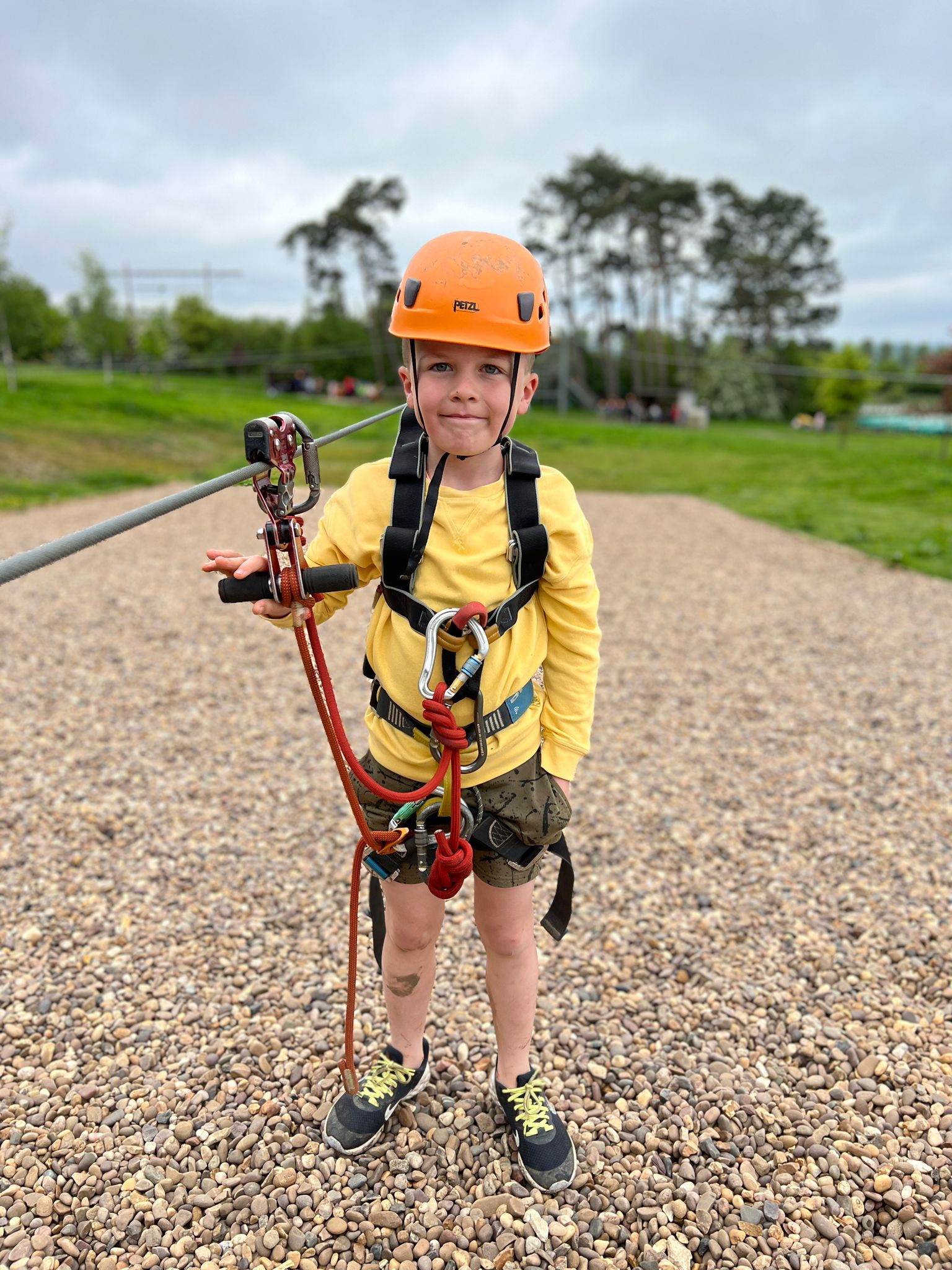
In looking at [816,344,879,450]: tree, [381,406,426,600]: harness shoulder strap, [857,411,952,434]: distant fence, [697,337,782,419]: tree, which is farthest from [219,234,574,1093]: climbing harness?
[697,337,782,419]: tree

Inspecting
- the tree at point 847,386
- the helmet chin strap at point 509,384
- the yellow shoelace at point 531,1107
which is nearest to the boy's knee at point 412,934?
the yellow shoelace at point 531,1107

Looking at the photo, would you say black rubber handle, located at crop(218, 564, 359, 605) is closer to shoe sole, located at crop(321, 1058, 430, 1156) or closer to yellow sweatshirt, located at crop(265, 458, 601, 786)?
yellow sweatshirt, located at crop(265, 458, 601, 786)

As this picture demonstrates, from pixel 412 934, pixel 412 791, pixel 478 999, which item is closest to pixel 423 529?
pixel 412 791

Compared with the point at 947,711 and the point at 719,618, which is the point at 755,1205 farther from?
the point at 719,618

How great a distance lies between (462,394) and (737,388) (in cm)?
4395

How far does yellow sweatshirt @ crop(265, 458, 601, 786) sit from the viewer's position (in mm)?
1822

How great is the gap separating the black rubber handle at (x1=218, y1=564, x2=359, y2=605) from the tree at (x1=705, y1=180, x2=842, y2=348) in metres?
44.6

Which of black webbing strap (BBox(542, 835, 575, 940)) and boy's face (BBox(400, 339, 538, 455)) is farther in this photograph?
black webbing strap (BBox(542, 835, 575, 940))

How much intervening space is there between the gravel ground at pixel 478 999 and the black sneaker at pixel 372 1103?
49mm

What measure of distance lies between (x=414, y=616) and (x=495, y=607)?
18cm

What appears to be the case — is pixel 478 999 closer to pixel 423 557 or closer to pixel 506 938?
pixel 506 938

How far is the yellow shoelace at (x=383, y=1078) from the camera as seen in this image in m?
2.37

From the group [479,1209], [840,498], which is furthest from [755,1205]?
[840,498]

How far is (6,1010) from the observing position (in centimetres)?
281
